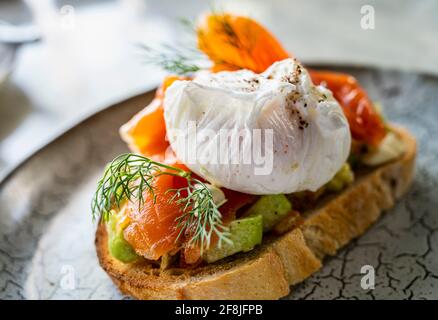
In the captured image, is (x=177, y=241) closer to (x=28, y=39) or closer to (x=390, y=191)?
(x=390, y=191)

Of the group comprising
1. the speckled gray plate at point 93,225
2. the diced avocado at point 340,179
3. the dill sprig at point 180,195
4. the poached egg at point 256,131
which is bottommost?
the speckled gray plate at point 93,225

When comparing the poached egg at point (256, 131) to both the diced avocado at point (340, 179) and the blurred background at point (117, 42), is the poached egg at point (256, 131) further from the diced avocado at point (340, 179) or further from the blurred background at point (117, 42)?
the blurred background at point (117, 42)

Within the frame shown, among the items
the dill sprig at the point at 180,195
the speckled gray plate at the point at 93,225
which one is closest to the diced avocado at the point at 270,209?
the dill sprig at the point at 180,195

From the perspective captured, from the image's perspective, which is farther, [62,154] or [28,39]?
[28,39]

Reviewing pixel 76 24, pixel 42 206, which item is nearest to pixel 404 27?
pixel 76 24

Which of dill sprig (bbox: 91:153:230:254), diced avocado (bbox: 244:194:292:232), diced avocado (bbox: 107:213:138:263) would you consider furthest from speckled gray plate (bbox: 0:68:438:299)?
dill sprig (bbox: 91:153:230:254)

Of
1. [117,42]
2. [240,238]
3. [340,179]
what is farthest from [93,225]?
[117,42]
